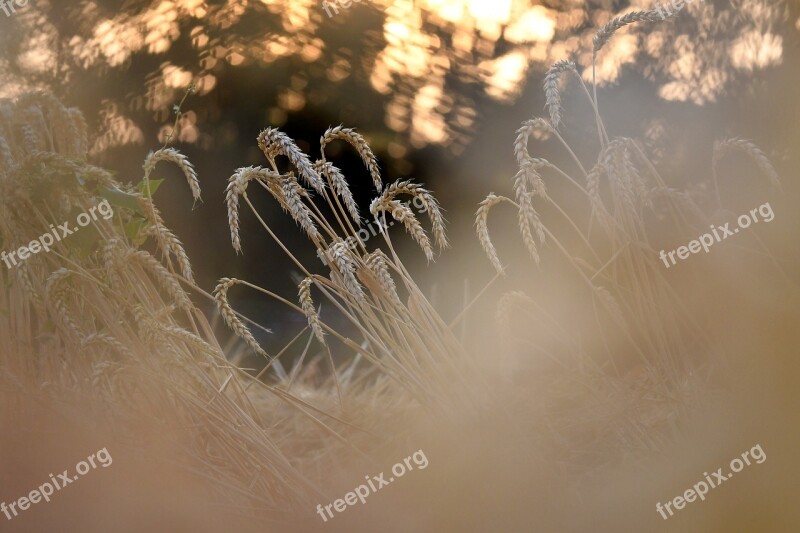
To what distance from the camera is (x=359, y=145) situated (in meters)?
0.71

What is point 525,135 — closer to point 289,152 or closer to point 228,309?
point 289,152

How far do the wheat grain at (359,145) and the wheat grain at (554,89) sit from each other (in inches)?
6.8

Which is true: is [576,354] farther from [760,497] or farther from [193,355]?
[193,355]

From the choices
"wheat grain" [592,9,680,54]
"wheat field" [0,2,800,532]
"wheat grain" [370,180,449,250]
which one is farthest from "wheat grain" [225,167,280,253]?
"wheat grain" [592,9,680,54]

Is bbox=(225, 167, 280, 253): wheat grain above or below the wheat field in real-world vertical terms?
above

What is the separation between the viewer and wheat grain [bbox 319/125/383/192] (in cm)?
71

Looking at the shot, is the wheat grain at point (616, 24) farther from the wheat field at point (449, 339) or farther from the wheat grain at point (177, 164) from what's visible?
the wheat grain at point (177, 164)

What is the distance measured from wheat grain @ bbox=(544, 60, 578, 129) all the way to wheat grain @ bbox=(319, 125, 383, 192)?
0.17 m

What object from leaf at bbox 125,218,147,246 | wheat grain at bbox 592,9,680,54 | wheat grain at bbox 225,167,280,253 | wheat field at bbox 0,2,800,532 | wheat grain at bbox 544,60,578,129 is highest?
leaf at bbox 125,218,147,246

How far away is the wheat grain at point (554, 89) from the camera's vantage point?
70 centimetres

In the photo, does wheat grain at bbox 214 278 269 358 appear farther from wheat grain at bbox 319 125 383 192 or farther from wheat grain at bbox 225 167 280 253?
wheat grain at bbox 319 125 383 192

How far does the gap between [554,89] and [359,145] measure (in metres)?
0.19

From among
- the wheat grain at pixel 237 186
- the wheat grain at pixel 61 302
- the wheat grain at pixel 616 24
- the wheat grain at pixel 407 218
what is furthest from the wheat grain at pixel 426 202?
the wheat grain at pixel 61 302

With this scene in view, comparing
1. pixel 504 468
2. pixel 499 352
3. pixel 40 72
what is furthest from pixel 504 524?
pixel 40 72
